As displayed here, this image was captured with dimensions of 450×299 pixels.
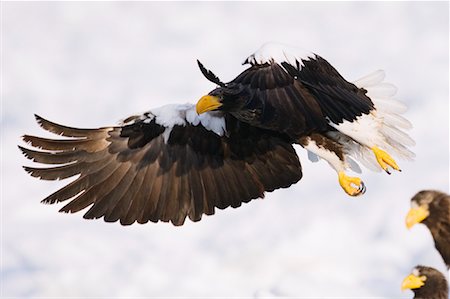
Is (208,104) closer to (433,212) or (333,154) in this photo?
(333,154)

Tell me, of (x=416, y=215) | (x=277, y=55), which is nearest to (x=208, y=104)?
(x=277, y=55)

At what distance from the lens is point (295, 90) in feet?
30.6

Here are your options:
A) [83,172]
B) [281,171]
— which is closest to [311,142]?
[281,171]

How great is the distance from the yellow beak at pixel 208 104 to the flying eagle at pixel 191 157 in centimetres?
62

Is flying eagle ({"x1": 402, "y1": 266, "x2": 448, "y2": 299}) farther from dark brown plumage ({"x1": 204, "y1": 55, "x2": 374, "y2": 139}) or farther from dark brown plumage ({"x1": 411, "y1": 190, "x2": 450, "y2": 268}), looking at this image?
dark brown plumage ({"x1": 204, "y1": 55, "x2": 374, "y2": 139})

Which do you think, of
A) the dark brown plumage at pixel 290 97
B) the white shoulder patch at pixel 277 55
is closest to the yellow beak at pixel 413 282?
the dark brown plumage at pixel 290 97

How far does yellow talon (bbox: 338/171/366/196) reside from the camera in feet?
33.1

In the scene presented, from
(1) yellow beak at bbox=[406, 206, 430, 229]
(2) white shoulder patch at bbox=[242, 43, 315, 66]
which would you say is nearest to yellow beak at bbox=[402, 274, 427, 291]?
(1) yellow beak at bbox=[406, 206, 430, 229]

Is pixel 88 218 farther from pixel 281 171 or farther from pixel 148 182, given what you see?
pixel 281 171

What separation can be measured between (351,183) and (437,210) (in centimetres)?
262

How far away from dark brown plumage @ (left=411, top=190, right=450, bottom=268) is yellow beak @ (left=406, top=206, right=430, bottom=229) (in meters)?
0.02

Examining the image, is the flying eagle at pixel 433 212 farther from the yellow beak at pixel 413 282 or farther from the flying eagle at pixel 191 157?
the flying eagle at pixel 191 157

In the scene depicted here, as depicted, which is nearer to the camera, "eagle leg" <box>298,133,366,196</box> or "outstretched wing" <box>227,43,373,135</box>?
"outstretched wing" <box>227,43,373,135</box>

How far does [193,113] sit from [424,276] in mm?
3263
